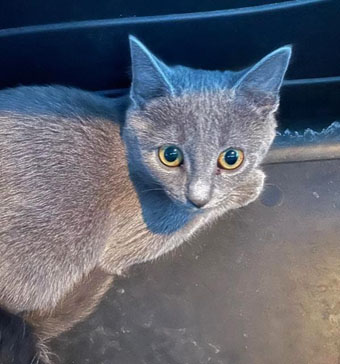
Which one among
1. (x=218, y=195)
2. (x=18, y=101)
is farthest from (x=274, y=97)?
(x=18, y=101)

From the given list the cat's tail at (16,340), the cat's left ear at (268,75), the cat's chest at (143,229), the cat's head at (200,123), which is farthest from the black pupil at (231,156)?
the cat's tail at (16,340)

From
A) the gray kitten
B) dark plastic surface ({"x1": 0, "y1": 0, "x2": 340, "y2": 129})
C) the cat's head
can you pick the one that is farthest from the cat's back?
dark plastic surface ({"x1": 0, "y1": 0, "x2": 340, "y2": 129})

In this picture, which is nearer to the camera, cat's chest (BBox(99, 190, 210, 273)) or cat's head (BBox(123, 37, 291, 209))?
cat's head (BBox(123, 37, 291, 209))

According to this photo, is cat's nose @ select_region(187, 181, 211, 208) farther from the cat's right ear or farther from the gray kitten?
the cat's right ear

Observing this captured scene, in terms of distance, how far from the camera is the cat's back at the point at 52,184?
1.41m

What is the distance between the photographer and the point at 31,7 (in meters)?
1.67

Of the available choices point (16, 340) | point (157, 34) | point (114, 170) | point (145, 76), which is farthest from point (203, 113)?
point (16, 340)

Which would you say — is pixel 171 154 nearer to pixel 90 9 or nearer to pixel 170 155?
pixel 170 155

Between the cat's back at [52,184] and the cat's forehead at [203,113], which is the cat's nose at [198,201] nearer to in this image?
the cat's forehead at [203,113]

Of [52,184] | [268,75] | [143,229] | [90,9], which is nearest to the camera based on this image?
[268,75]

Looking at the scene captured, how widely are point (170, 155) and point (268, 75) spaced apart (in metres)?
0.25

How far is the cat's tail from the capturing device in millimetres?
1410

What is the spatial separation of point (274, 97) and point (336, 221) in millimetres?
629

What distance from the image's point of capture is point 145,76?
1299 millimetres
